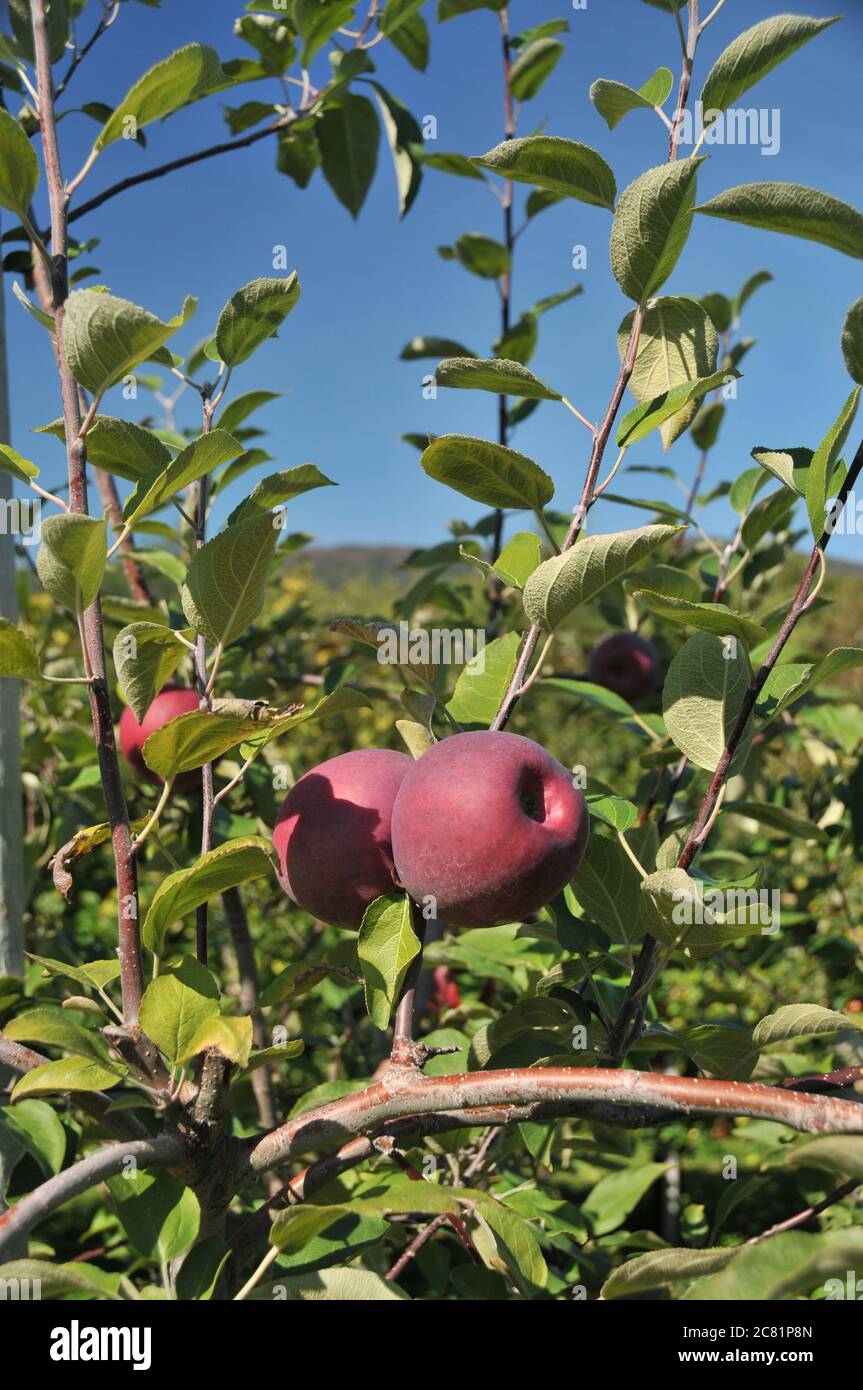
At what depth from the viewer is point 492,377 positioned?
1027mm

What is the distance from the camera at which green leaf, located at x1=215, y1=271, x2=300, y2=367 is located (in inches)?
40.4

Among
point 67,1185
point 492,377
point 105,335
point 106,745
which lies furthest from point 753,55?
point 67,1185

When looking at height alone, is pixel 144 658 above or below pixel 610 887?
above

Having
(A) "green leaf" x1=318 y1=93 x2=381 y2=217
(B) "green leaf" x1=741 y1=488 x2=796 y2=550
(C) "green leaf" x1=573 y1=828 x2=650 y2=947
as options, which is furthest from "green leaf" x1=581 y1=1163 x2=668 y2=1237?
(A) "green leaf" x1=318 y1=93 x2=381 y2=217

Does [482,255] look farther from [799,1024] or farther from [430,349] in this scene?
[799,1024]

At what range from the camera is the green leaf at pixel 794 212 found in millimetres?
860

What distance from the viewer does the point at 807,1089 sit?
95 centimetres

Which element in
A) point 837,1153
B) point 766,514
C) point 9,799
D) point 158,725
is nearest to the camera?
point 837,1153

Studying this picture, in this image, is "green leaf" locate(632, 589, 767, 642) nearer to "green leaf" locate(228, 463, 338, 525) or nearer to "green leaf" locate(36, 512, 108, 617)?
"green leaf" locate(228, 463, 338, 525)

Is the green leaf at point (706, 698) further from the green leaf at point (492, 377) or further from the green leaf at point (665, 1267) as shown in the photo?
the green leaf at point (665, 1267)

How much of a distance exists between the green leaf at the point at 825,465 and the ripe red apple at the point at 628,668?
57.3 inches

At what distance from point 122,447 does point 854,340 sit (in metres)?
0.67

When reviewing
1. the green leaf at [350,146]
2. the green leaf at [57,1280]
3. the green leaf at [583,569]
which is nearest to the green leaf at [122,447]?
the green leaf at [583,569]

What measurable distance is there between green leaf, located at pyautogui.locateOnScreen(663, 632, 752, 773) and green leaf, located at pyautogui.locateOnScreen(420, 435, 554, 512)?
0.71 feet
